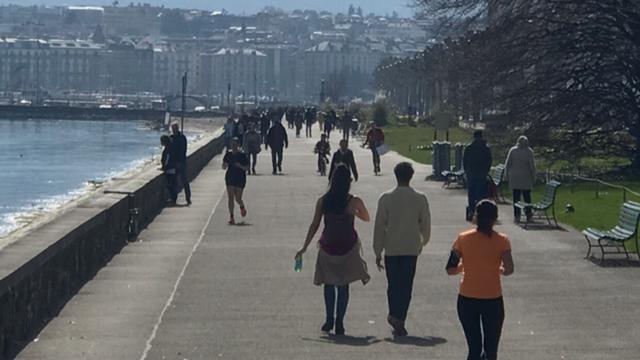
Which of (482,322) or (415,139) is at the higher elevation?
(482,322)

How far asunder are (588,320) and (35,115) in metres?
145

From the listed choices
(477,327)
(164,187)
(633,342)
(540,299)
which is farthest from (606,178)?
(477,327)

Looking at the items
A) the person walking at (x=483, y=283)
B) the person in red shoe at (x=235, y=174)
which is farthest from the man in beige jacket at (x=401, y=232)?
the person in red shoe at (x=235, y=174)

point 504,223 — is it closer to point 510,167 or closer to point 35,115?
point 510,167

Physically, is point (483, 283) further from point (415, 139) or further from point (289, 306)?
point (415, 139)

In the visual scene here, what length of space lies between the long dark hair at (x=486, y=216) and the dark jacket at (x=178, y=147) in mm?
18931

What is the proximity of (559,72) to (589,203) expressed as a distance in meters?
8.65

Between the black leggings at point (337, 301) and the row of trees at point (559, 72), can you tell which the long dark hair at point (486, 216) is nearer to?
the black leggings at point (337, 301)

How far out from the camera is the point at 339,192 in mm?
14102

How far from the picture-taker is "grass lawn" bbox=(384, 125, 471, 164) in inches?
2065

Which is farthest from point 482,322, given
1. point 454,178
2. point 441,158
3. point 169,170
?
point 441,158

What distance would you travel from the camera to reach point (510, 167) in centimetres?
2594

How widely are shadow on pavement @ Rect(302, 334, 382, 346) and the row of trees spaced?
22.7 meters

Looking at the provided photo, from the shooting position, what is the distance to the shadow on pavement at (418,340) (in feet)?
45.7
